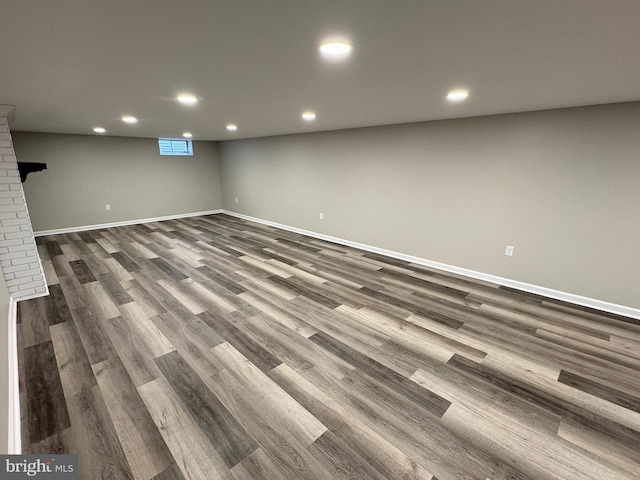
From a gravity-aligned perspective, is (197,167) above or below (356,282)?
above

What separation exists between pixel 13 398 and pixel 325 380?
2035mm

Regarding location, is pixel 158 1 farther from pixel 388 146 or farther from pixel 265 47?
pixel 388 146

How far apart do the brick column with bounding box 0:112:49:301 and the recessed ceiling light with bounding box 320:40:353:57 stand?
3.49 meters

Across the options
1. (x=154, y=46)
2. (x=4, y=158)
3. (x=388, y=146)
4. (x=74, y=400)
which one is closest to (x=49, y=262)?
(x=4, y=158)

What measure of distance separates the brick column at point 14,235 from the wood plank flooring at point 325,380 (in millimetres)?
274

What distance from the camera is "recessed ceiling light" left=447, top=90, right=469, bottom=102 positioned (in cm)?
229

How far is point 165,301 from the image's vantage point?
3.20 metres

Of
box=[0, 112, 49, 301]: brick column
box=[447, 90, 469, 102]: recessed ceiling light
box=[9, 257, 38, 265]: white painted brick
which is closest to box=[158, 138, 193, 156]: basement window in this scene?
box=[0, 112, 49, 301]: brick column

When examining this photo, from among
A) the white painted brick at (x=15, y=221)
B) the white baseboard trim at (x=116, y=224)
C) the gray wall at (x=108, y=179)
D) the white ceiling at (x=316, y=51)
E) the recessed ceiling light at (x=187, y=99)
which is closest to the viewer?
the white ceiling at (x=316, y=51)

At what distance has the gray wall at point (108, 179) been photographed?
5.75 metres

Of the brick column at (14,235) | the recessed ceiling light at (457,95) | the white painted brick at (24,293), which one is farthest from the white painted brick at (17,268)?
the recessed ceiling light at (457,95)

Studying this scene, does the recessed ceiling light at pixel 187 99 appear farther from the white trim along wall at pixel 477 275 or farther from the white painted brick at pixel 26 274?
the white trim along wall at pixel 477 275

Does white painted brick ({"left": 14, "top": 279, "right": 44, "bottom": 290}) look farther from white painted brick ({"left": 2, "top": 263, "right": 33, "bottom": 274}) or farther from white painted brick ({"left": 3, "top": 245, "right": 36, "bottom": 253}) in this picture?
Answer: white painted brick ({"left": 3, "top": 245, "right": 36, "bottom": 253})

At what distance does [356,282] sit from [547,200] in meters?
2.43
